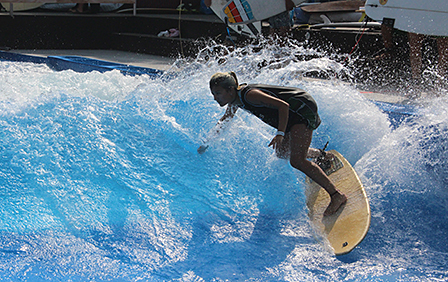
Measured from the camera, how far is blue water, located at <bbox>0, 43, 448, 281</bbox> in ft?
9.04

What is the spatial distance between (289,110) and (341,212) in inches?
32.9

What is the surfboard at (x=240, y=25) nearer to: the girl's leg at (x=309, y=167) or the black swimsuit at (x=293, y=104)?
the black swimsuit at (x=293, y=104)

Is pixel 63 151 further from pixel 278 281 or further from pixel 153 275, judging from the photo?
pixel 278 281

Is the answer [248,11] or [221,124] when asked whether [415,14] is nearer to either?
[248,11]

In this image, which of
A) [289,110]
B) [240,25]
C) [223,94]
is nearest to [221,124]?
[223,94]

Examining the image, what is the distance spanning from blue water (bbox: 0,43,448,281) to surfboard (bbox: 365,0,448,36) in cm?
107

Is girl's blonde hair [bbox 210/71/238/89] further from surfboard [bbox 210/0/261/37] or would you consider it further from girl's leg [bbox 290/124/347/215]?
surfboard [bbox 210/0/261/37]

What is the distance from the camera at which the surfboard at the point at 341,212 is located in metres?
2.85

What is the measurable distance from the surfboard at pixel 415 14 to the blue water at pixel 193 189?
1.07 m

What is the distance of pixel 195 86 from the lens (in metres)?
4.97

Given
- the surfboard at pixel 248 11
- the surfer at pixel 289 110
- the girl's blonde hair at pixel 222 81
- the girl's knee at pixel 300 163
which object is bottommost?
the girl's knee at pixel 300 163

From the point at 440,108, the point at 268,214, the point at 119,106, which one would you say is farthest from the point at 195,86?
the point at 440,108

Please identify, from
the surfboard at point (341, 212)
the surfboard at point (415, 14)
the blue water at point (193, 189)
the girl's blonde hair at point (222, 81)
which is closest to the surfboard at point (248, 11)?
the blue water at point (193, 189)

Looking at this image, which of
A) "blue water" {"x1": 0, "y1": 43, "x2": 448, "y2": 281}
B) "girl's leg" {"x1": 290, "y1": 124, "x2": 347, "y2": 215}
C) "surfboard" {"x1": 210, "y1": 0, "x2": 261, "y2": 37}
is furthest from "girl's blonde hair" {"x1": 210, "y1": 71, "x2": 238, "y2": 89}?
"surfboard" {"x1": 210, "y1": 0, "x2": 261, "y2": 37}
